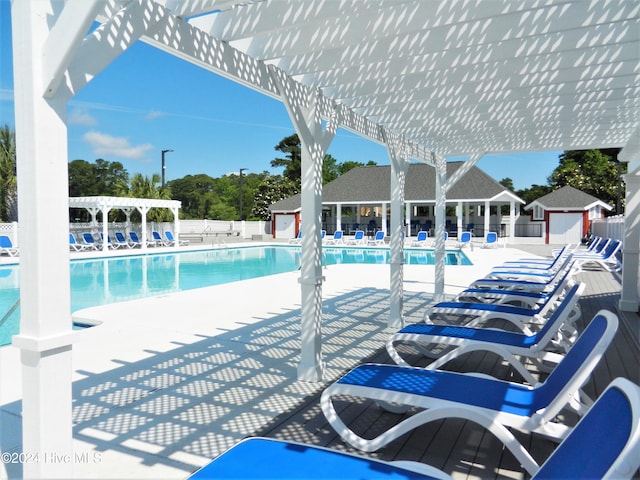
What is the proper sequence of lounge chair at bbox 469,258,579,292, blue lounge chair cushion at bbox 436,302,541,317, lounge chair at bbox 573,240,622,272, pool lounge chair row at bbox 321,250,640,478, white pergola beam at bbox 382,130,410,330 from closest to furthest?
pool lounge chair row at bbox 321,250,640,478 < blue lounge chair cushion at bbox 436,302,541,317 < white pergola beam at bbox 382,130,410,330 < lounge chair at bbox 469,258,579,292 < lounge chair at bbox 573,240,622,272

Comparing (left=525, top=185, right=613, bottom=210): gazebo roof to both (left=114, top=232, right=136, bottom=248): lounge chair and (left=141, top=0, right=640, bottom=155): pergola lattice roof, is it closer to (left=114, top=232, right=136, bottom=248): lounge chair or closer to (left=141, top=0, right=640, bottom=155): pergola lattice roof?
(left=141, top=0, right=640, bottom=155): pergola lattice roof

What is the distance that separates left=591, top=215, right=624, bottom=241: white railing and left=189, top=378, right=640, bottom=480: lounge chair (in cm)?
1447

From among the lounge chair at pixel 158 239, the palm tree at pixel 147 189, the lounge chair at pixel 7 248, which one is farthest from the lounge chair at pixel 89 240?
the palm tree at pixel 147 189

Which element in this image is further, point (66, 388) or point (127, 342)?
point (127, 342)

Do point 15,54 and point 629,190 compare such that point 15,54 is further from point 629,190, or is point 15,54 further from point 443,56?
point 629,190

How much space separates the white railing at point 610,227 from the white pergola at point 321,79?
10074 mm

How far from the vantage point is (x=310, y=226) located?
192 inches

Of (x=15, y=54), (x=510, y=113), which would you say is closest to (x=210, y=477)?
(x=15, y=54)

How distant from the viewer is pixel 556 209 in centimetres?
2772

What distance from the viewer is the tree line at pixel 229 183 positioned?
33344mm

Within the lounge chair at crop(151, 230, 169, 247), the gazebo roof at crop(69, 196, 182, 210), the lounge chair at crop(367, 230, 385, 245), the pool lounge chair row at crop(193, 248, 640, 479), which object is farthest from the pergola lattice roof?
the lounge chair at crop(151, 230, 169, 247)

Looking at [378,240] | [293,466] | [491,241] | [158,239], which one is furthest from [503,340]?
[158,239]

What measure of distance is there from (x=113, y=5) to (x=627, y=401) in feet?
10.3

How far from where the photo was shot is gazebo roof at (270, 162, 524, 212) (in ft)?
90.5
